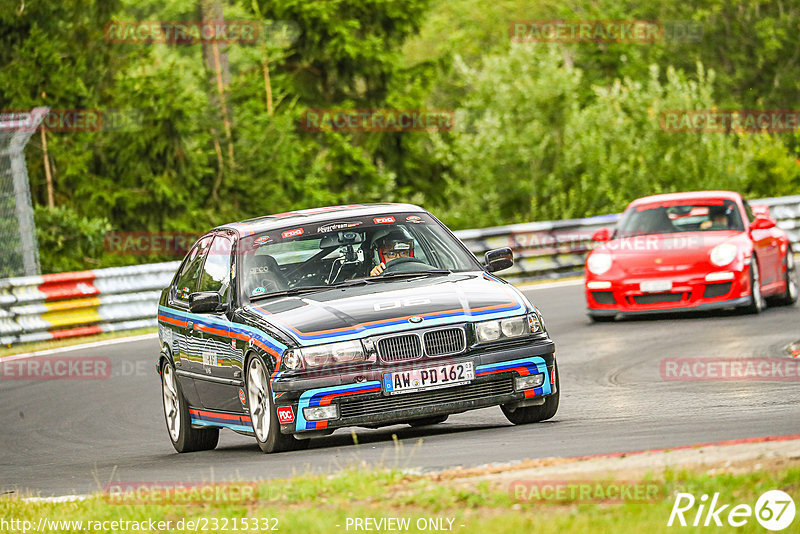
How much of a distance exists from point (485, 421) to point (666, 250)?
660 centimetres

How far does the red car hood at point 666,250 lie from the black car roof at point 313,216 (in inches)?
243

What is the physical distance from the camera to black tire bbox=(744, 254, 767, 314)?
15.7 m

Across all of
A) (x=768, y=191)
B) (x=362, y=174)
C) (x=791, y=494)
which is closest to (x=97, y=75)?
(x=362, y=174)

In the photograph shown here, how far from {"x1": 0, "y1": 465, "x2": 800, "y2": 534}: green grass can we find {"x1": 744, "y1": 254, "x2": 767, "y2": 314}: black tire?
9.91m

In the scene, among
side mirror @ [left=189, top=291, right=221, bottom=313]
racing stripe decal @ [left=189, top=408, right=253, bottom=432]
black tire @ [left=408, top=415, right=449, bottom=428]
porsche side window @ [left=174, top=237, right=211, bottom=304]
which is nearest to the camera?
racing stripe decal @ [left=189, top=408, right=253, bottom=432]

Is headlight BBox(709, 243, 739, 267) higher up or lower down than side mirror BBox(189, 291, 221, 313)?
lower down

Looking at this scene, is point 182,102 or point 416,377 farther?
point 182,102

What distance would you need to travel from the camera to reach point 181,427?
33.7 feet

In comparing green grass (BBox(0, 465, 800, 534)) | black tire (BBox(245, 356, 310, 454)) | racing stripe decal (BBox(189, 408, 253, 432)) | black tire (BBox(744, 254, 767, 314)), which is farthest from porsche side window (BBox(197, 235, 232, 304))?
black tire (BBox(744, 254, 767, 314))

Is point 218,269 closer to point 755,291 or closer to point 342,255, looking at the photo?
point 342,255

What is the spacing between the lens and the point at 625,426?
8516 mm

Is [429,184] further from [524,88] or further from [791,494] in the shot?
[791,494]

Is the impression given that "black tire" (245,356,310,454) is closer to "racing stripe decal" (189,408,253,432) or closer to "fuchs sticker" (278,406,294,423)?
"fuchs sticker" (278,406,294,423)

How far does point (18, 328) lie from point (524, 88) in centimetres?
1520
